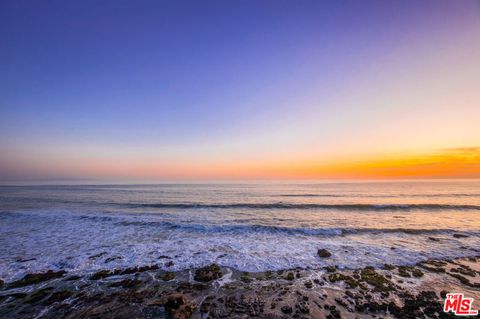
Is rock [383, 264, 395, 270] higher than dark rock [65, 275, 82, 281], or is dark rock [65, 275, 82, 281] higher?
dark rock [65, 275, 82, 281]

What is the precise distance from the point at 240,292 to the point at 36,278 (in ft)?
31.3

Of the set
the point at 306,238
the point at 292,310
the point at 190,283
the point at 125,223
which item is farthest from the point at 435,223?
the point at 125,223

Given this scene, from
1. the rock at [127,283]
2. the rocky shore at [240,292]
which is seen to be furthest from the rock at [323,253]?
the rock at [127,283]

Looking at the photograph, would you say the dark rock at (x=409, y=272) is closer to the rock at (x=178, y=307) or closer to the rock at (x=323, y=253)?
the rock at (x=323, y=253)

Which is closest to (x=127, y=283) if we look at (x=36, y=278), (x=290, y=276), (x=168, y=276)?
(x=168, y=276)

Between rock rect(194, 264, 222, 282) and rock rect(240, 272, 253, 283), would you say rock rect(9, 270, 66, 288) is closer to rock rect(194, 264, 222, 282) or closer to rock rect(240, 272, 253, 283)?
rock rect(194, 264, 222, 282)

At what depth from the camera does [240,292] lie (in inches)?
330

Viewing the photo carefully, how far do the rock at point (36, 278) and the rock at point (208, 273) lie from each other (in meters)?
6.69

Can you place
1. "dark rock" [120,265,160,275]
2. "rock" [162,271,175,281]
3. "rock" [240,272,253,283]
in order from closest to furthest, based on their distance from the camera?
"rock" [240,272,253,283]
"rock" [162,271,175,281]
"dark rock" [120,265,160,275]

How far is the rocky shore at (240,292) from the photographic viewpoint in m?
7.10

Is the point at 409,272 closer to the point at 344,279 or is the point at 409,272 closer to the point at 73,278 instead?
the point at 344,279

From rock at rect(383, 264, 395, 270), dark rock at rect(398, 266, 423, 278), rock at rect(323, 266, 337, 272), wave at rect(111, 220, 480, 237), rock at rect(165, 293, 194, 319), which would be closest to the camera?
rock at rect(165, 293, 194, 319)

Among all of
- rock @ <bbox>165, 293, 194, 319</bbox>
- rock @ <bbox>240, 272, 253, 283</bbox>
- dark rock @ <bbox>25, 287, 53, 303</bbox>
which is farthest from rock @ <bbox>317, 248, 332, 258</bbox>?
dark rock @ <bbox>25, 287, 53, 303</bbox>

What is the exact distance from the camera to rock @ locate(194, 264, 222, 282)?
9.54 metres
